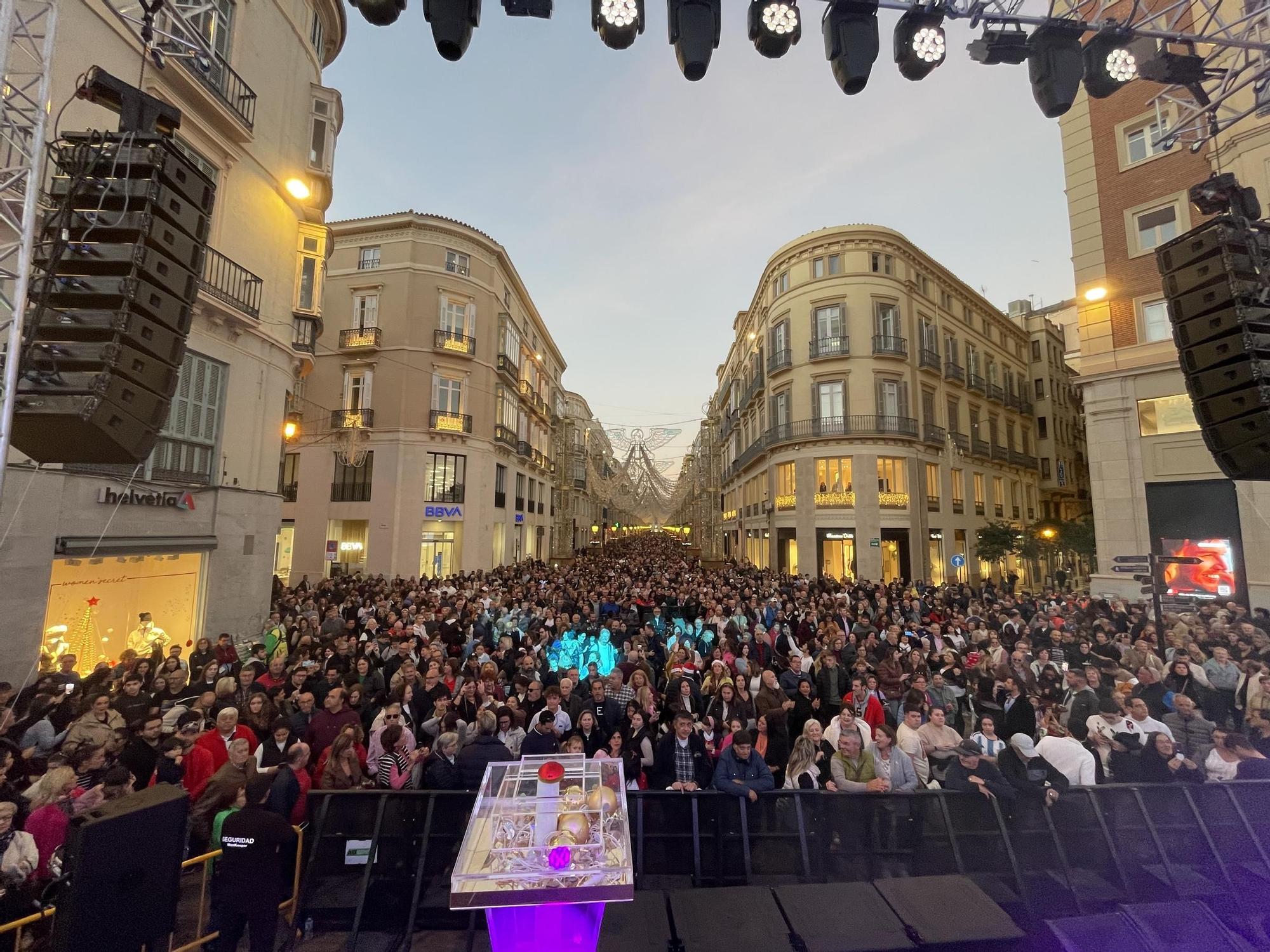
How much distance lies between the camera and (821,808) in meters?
4.80

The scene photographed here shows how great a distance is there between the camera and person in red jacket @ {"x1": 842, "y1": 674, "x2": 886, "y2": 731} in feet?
22.5

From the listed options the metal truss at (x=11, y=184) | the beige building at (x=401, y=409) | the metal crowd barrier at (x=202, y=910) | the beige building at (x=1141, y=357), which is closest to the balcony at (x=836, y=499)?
the beige building at (x=1141, y=357)

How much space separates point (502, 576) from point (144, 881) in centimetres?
1935

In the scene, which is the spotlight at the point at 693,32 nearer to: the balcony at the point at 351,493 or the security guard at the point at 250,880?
the security guard at the point at 250,880

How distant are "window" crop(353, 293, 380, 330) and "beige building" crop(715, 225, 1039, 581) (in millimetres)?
21084

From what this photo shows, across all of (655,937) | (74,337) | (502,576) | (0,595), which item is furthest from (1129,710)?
(502,576)

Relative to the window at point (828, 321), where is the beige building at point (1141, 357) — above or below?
below

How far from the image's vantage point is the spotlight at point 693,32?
18.3 feet

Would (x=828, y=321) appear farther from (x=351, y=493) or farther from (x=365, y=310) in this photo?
(x=351, y=493)

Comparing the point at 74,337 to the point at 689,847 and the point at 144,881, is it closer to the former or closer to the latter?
the point at 144,881

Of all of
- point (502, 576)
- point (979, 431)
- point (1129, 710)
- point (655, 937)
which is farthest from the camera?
point (979, 431)

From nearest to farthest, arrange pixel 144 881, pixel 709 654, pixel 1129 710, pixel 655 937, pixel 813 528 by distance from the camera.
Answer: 1. pixel 144 881
2. pixel 655 937
3. pixel 1129 710
4. pixel 709 654
5. pixel 813 528

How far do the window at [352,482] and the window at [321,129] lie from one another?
44.2 feet

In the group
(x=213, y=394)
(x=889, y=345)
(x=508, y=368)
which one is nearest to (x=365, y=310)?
(x=508, y=368)
